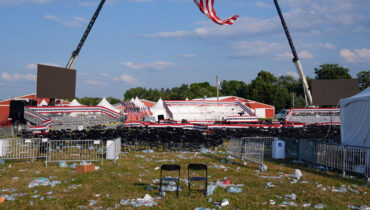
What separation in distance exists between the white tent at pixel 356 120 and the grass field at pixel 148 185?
10.4 ft

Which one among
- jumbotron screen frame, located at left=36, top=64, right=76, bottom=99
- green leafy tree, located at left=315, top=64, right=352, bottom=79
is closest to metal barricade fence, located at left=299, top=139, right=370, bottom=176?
jumbotron screen frame, located at left=36, top=64, right=76, bottom=99

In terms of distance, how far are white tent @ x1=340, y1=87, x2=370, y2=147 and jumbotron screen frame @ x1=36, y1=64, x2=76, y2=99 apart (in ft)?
102

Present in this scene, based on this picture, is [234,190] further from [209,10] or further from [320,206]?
[209,10]

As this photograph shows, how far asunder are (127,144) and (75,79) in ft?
80.6

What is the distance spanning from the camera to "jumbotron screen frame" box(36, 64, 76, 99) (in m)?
35.5

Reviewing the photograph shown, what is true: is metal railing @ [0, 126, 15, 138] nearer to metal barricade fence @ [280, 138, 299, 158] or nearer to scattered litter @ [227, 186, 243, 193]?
metal barricade fence @ [280, 138, 299, 158]

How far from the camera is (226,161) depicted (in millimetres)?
13867

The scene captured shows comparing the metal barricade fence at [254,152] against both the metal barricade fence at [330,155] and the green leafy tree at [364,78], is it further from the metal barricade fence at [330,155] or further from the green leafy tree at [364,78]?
the green leafy tree at [364,78]

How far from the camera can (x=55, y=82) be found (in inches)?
1454

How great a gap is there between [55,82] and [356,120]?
32.3 metres

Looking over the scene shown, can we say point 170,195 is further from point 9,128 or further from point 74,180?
point 9,128

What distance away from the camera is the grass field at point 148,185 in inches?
288

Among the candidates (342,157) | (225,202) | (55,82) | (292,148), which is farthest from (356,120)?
(55,82)

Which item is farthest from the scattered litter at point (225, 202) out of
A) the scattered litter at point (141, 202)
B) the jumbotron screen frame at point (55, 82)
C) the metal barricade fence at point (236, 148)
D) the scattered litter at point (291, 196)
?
the jumbotron screen frame at point (55, 82)
